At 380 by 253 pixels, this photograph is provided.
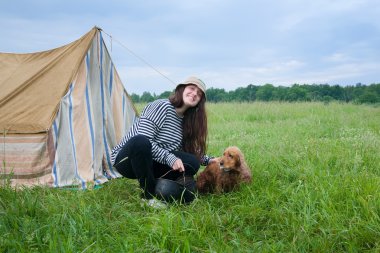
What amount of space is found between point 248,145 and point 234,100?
8133mm

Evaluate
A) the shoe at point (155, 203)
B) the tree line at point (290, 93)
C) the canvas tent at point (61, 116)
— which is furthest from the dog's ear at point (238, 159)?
the tree line at point (290, 93)

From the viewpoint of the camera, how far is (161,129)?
3254 millimetres

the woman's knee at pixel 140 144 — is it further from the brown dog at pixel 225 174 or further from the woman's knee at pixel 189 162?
the brown dog at pixel 225 174

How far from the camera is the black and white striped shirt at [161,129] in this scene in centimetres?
308

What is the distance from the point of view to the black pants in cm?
296

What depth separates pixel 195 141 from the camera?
11.4ft

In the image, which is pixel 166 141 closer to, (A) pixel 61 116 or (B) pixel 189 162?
(B) pixel 189 162

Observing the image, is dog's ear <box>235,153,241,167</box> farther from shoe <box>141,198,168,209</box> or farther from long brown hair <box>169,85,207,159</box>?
shoe <box>141,198,168,209</box>

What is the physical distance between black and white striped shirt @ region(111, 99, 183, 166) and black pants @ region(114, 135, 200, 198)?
0.10 meters

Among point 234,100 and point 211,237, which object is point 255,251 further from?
point 234,100

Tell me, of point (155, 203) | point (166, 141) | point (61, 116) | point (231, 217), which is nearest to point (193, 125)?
point (166, 141)

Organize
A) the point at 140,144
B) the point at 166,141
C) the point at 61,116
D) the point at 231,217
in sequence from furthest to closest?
1. the point at 61,116
2. the point at 166,141
3. the point at 140,144
4. the point at 231,217

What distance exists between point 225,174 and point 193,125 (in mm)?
564

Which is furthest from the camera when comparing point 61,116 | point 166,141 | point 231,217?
point 61,116
